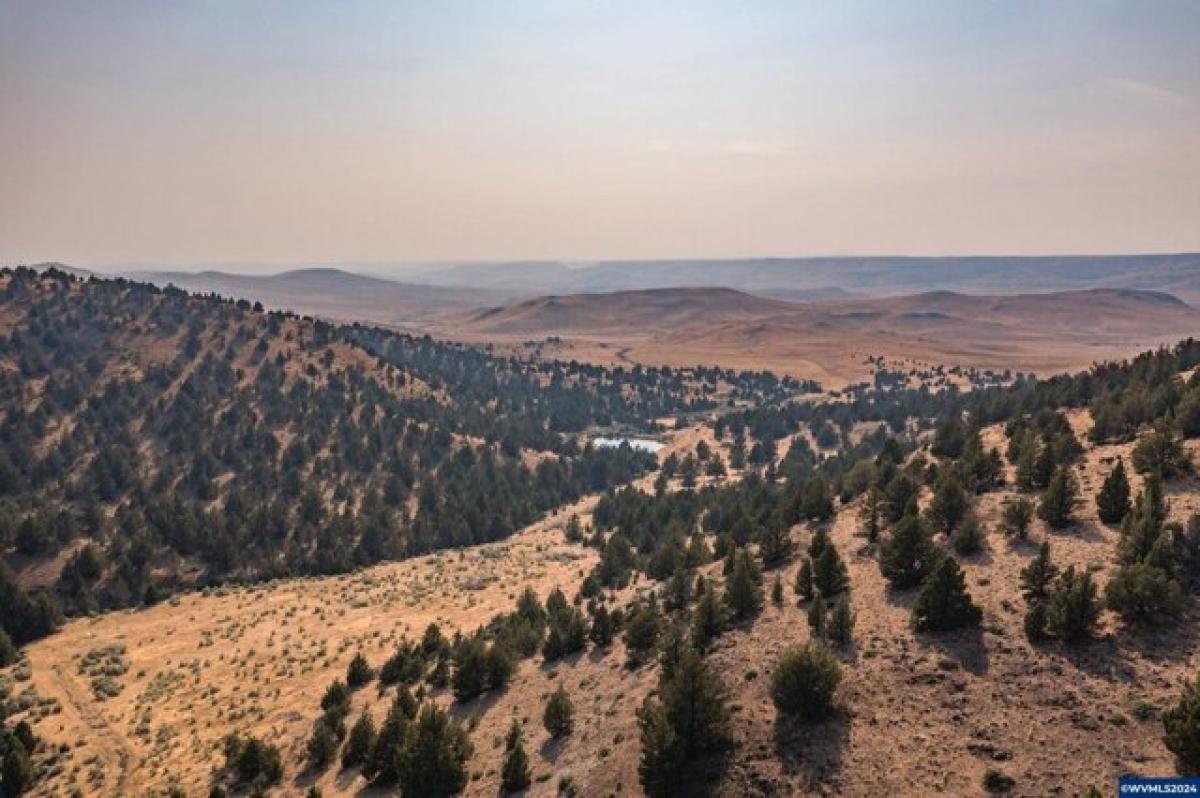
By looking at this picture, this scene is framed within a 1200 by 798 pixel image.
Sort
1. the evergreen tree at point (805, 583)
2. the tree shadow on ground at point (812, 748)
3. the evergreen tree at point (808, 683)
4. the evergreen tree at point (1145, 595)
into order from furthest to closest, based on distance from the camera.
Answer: the evergreen tree at point (805, 583)
the evergreen tree at point (808, 683)
the evergreen tree at point (1145, 595)
the tree shadow on ground at point (812, 748)

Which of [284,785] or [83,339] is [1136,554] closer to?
[284,785]

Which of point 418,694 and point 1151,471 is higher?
point 1151,471

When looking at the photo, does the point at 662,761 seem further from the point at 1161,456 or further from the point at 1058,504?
the point at 1161,456

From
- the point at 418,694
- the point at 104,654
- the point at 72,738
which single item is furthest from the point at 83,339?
the point at 418,694

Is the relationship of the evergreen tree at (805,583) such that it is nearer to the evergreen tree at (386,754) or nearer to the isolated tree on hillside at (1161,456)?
the isolated tree on hillside at (1161,456)

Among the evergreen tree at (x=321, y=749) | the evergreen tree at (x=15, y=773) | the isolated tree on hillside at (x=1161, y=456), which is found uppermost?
the isolated tree on hillside at (x=1161, y=456)
